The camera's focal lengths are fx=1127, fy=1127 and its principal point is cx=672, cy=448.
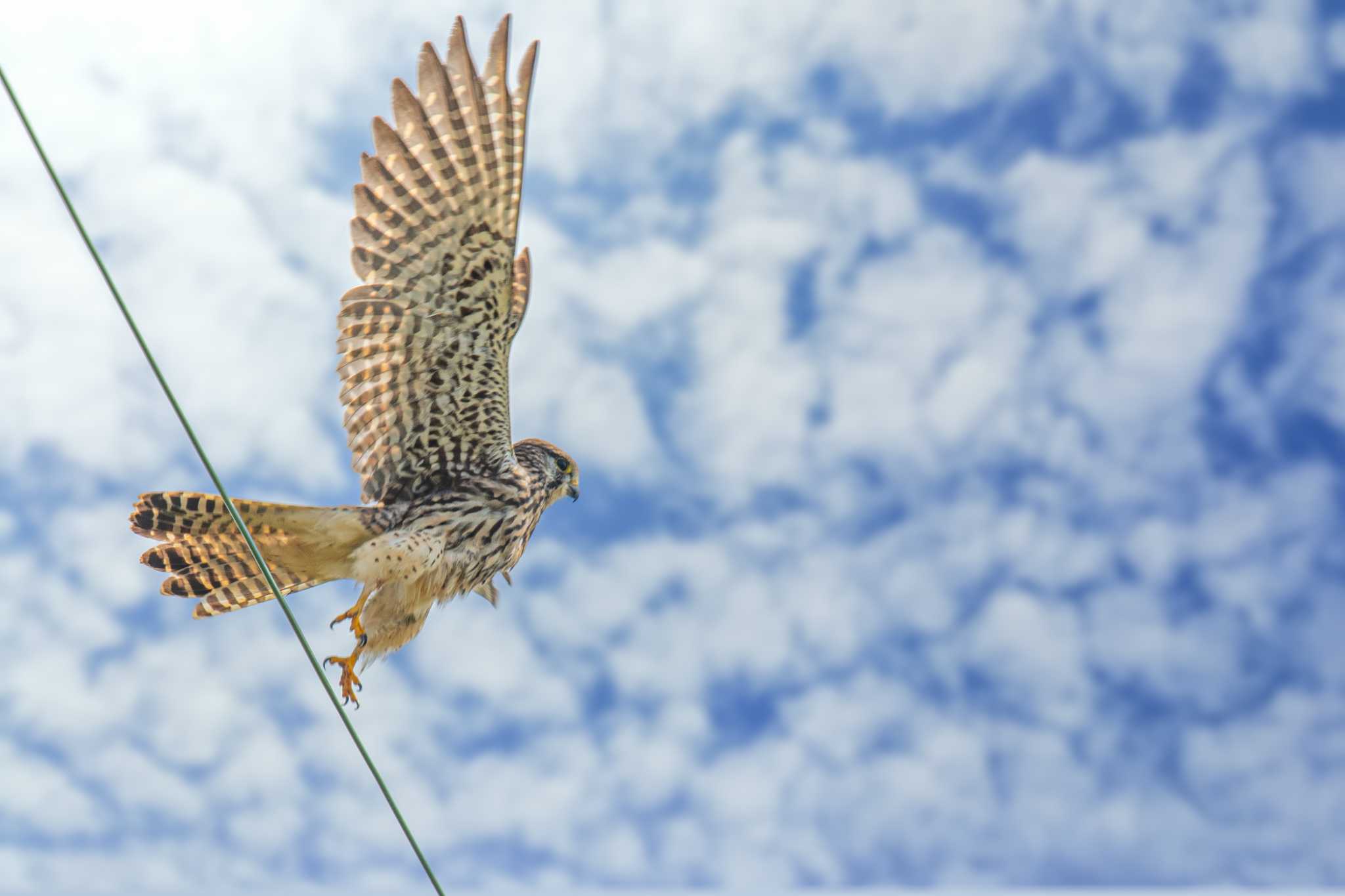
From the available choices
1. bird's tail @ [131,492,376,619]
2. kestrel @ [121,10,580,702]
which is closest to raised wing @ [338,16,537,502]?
kestrel @ [121,10,580,702]

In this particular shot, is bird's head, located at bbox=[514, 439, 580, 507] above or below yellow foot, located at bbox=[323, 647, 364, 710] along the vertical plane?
above

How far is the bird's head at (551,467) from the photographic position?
6.59 meters

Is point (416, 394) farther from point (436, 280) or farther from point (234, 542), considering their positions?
point (234, 542)

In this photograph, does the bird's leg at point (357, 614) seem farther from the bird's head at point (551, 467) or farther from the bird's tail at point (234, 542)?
the bird's head at point (551, 467)

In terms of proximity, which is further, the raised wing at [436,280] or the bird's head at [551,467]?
the bird's head at [551,467]

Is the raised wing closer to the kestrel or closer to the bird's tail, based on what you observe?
the kestrel

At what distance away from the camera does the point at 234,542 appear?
568 cm

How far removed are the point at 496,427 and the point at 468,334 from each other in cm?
53

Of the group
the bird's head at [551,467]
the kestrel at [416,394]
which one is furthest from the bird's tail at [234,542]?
the bird's head at [551,467]

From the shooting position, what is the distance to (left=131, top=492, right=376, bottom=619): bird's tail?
5.52 metres

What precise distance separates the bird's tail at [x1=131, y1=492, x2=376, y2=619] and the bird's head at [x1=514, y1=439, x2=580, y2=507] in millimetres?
1147

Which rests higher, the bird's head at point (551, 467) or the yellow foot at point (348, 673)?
Result: the bird's head at point (551, 467)

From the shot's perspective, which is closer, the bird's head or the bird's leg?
the bird's leg

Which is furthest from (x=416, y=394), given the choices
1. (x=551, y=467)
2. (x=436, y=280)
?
(x=551, y=467)
